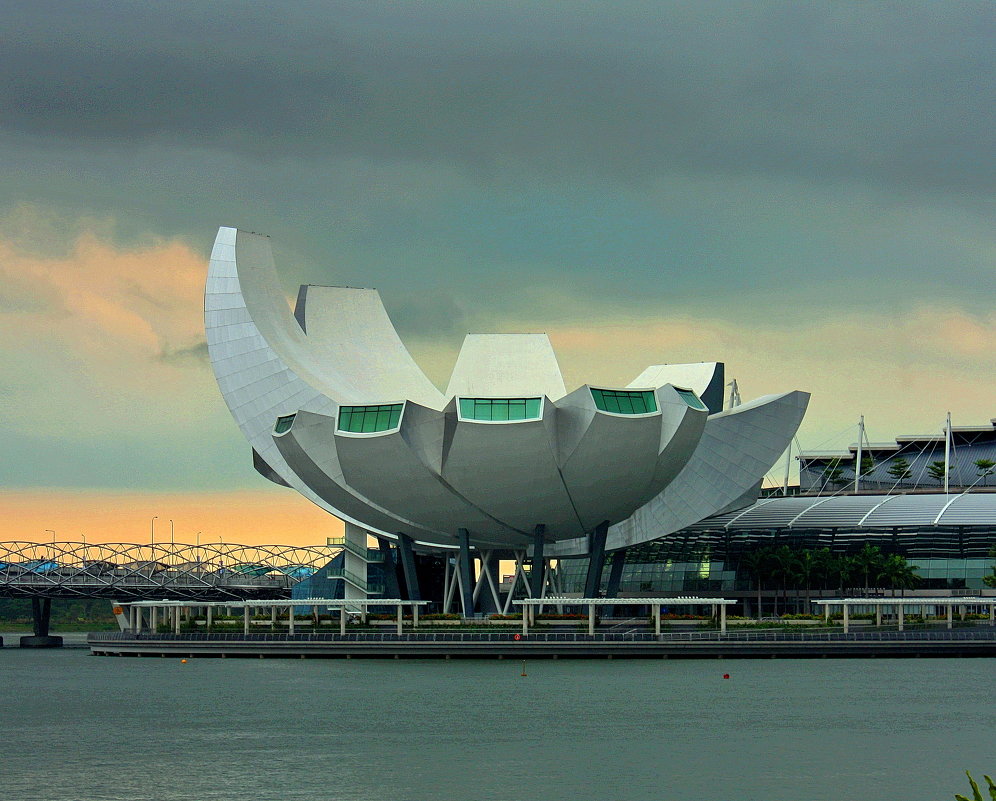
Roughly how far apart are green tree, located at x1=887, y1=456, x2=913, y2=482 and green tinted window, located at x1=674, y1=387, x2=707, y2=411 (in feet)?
176

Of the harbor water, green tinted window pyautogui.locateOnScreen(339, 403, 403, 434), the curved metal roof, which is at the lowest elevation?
the harbor water

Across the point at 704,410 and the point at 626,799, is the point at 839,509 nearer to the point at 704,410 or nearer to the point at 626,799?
the point at 704,410

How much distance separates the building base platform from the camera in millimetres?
91188

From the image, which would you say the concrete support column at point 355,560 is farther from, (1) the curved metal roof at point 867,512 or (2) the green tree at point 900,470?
(2) the green tree at point 900,470

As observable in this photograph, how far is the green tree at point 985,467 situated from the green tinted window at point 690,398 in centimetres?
5363

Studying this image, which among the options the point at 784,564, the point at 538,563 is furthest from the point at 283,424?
the point at 784,564

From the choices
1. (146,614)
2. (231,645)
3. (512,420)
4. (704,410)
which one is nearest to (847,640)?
(704,410)

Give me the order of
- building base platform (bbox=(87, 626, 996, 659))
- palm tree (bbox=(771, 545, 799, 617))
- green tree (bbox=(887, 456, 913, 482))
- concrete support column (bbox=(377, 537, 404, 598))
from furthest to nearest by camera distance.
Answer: green tree (bbox=(887, 456, 913, 482)), palm tree (bbox=(771, 545, 799, 617)), concrete support column (bbox=(377, 537, 404, 598)), building base platform (bbox=(87, 626, 996, 659))

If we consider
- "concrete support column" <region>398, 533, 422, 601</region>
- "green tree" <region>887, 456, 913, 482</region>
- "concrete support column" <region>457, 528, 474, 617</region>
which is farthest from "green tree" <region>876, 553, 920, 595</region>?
"concrete support column" <region>398, 533, 422, 601</region>

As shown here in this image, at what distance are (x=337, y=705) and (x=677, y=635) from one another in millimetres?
32794

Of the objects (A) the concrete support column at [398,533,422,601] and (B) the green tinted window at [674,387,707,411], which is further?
(A) the concrete support column at [398,533,422,601]

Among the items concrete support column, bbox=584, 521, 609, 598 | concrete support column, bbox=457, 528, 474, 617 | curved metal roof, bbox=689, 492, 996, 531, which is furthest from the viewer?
curved metal roof, bbox=689, 492, 996, 531

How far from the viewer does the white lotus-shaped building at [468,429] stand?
94.4 meters

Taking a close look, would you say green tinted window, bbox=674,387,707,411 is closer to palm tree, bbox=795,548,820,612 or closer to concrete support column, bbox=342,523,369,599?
palm tree, bbox=795,548,820,612
